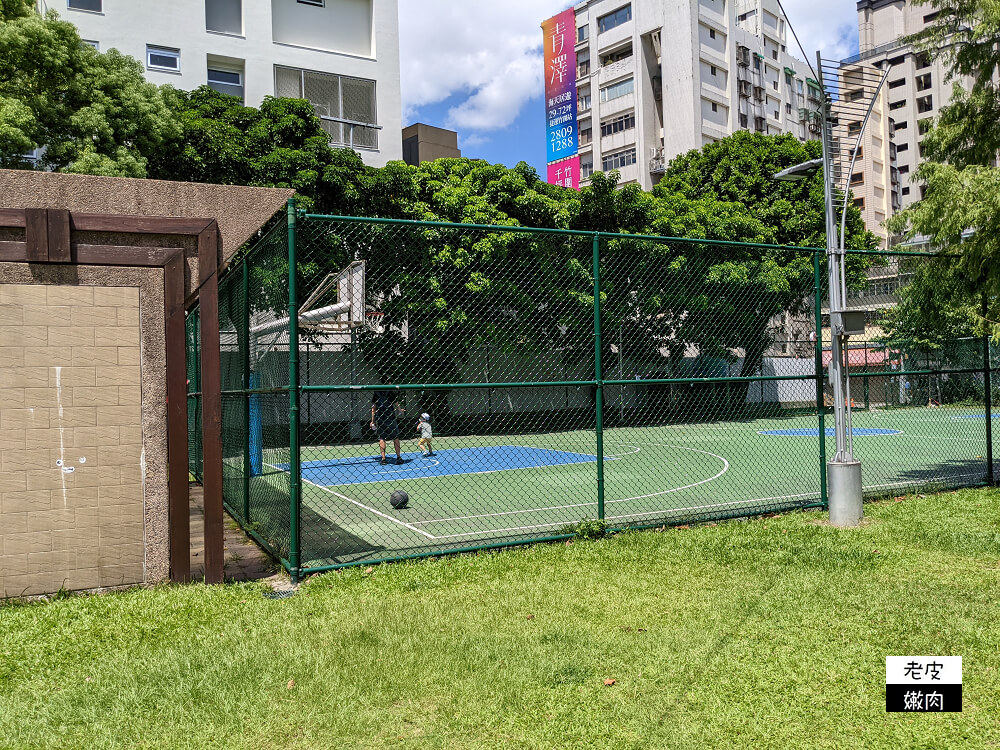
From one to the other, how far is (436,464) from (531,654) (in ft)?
34.6

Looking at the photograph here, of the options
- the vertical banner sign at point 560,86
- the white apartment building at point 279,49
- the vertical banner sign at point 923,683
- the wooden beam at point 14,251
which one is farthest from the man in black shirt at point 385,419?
the vertical banner sign at point 560,86

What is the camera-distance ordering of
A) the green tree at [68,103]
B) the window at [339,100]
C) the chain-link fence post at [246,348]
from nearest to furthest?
the chain-link fence post at [246,348] → the green tree at [68,103] → the window at [339,100]

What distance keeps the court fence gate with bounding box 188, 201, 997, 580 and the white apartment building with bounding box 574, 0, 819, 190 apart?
24588mm

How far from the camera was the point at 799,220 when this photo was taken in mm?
32469

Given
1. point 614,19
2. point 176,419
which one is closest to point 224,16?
point 176,419

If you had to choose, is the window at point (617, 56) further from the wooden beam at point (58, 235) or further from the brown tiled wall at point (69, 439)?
the brown tiled wall at point (69, 439)

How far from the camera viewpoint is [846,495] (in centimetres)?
827

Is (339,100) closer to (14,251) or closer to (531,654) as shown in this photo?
(14,251)

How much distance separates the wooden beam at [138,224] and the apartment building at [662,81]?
4587cm

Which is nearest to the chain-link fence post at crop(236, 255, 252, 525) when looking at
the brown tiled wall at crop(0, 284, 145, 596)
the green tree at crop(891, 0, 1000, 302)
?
the brown tiled wall at crop(0, 284, 145, 596)

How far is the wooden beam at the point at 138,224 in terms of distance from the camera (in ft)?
20.0

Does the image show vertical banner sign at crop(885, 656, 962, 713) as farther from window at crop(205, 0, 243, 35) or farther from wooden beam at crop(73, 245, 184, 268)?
window at crop(205, 0, 243, 35)

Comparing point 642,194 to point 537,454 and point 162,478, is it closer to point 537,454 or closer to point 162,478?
point 537,454

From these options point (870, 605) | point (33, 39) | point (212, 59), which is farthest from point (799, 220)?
point (870, 605)
